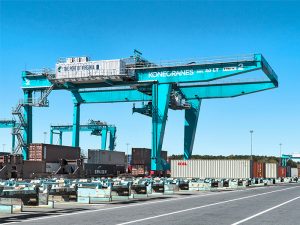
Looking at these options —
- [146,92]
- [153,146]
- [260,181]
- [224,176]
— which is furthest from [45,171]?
[260,181]

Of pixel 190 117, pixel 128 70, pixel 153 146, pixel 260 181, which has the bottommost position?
pixel 260 181

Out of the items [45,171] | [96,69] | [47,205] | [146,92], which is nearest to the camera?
[47,205]

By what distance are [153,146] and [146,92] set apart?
7.48 metres

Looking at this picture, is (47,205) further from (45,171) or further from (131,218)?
(45,171)

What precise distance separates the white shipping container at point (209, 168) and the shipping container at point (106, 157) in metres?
9.01

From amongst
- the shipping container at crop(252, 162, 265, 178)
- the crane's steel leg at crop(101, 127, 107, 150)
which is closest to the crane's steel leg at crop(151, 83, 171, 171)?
the shipping container at crop(252, 162, 265, 178)

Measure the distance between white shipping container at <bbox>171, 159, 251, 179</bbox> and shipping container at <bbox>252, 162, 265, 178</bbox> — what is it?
4600 millimetres

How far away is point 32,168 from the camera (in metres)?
46.6

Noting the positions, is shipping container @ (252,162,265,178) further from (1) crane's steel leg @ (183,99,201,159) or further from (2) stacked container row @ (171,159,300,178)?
(1) crane's steel leg @ (183,99,201,159)

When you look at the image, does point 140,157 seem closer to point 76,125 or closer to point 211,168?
point 76,125

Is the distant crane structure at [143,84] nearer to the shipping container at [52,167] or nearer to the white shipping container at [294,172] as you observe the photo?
the shipping container at [52,167]

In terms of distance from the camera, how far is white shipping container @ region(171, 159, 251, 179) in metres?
53.2

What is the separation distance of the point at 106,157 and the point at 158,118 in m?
12.3

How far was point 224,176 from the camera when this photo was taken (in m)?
53.5
